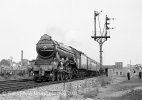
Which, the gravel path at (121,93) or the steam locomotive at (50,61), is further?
the steam locomotive at (50,61)

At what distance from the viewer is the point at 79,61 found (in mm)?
37281

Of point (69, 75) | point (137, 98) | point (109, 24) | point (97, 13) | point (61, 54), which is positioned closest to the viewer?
point (137, 98)

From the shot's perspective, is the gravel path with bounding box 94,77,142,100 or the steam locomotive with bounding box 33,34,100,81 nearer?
Result: the gravel path with bounding box 94,77,142,100

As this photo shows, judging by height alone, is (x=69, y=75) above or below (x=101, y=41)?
below

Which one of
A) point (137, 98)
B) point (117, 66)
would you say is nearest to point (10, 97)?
point (137, 98)

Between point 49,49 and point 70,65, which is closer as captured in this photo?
point 49,49

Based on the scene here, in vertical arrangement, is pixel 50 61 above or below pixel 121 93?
above

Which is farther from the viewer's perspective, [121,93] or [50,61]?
[50,61]

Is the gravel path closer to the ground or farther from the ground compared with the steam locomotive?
closer to the ground

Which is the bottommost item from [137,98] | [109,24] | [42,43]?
[137,98]

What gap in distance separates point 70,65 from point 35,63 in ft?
20.0

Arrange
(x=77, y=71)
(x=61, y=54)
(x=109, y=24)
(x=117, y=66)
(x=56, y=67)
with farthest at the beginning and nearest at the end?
(x=117, y=66)
(x=109, y=24)
(x=77, y=71)
(x=61, y=54)
(x=56, y=67)

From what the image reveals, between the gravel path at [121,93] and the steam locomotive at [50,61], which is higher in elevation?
the steam locomotive at [50,61]

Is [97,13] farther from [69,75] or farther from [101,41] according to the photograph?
[69,75]
